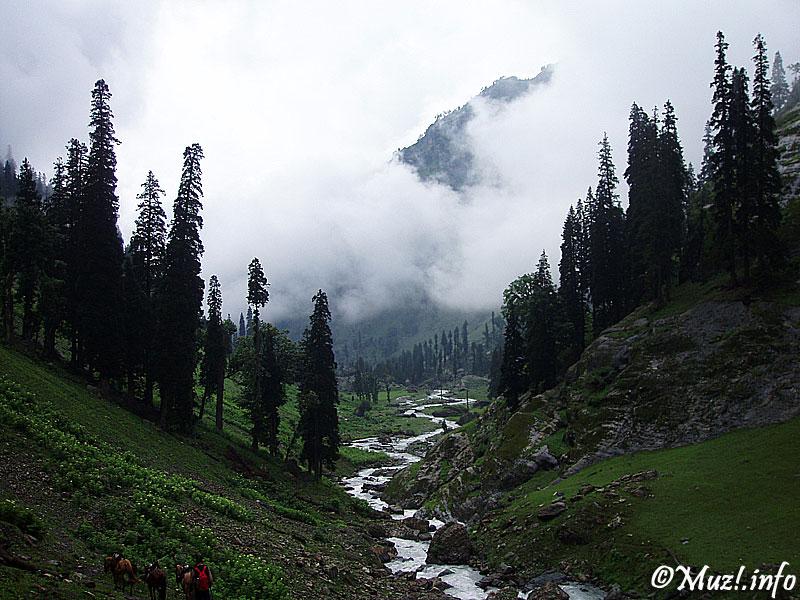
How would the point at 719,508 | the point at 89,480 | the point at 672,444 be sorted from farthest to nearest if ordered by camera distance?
the point at 672,444, the point at 719,508, the point at 89,480

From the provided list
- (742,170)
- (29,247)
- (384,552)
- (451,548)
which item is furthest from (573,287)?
(29,247)

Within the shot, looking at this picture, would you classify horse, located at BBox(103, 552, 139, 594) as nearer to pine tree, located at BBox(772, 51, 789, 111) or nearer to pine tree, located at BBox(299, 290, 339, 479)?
pine tree, located at BBox(299, 290, 339, 479)

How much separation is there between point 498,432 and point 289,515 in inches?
1065

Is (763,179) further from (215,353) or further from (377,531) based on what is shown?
(215,353)

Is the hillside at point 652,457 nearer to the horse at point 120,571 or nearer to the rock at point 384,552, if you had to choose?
the rock at point 384,552

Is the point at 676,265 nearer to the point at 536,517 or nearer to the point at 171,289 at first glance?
the point at 536,517

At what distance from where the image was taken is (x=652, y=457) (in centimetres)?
3791

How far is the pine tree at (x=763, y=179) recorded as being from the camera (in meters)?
46.5

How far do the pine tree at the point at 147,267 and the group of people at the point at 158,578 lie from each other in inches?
1461

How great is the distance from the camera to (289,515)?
40344 millimetres

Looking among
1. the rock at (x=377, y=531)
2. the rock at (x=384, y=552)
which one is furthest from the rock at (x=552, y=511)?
the rock at (x=377, y=531)

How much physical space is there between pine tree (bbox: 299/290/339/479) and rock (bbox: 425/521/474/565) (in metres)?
26.6

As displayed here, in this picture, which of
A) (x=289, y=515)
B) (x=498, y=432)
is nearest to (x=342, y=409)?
(x=498, y=432)

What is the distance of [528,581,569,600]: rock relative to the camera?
26.2 metres
